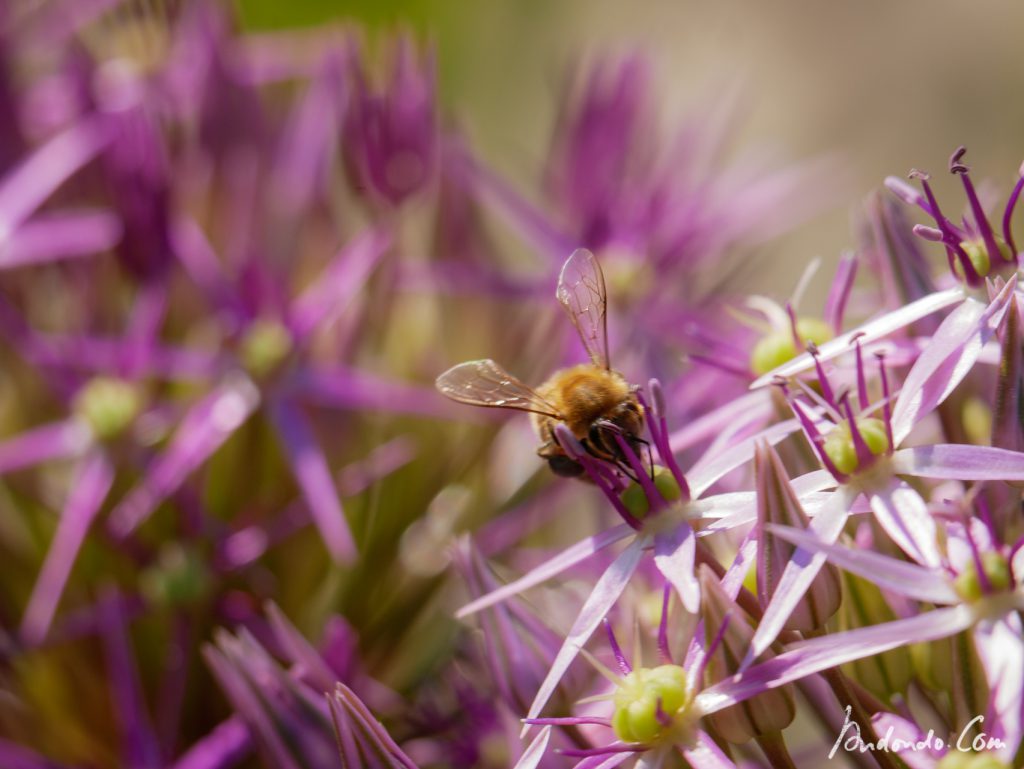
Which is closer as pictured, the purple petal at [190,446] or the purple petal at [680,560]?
the purple petal at [680,560]

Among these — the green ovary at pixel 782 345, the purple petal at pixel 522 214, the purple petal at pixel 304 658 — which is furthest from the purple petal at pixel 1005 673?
the purple petal at pixel 522 214

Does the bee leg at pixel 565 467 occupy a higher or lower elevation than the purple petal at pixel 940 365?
lower

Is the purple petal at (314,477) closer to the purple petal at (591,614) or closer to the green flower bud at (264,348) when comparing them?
the green flower bud at (264,348)

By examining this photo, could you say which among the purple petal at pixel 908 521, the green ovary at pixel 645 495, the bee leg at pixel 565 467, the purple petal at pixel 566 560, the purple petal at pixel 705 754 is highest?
the purple petal at pixel 908 521

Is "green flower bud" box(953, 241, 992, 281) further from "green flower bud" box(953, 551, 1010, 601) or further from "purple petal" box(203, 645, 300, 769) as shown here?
"purple petal" box(203, 645, 300, 769)

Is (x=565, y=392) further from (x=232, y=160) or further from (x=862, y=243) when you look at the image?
(x=232, y=160)

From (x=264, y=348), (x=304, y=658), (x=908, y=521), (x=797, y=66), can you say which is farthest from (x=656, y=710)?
(x=797, y=66)

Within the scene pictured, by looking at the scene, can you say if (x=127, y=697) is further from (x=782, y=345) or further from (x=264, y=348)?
(x=782, y=345)

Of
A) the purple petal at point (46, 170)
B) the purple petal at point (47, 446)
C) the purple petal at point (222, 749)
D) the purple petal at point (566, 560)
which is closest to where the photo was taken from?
the purple petal at point (566, 560)
